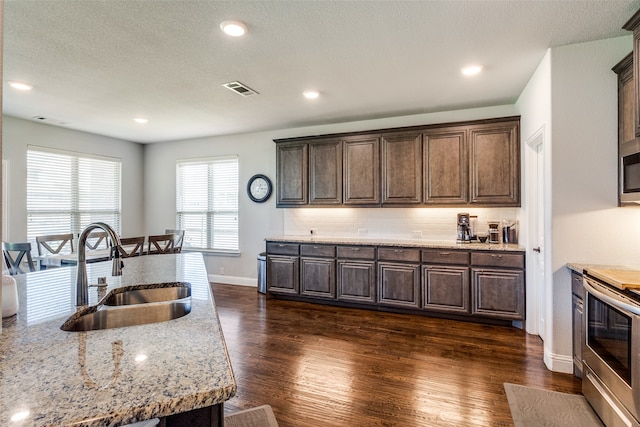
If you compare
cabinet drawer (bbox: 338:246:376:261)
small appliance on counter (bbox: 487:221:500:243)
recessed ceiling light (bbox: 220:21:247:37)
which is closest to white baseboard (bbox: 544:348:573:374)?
small appliance on counter (bbox: 487:221:500:243)

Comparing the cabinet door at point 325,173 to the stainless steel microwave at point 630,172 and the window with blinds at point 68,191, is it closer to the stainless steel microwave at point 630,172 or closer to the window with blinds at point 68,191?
the stainless steel microwave at point 630,172

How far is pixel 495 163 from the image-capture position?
4.06 metres

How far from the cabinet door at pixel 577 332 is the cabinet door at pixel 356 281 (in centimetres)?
218

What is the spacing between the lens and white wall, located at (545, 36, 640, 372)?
2639 millimetres

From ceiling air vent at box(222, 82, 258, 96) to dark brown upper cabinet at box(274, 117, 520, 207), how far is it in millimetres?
1397

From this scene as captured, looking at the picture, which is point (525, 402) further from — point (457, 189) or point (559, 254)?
point (457, 189)

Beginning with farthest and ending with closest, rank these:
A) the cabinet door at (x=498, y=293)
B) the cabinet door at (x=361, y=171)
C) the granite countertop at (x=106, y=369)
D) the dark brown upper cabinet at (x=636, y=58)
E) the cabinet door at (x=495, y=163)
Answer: the cabinet door at (x=361, y=171) < the cabinet door at (x=495, y=163) < the cabinet door at (x=498, y=293) < the dark brown upper cabinet at (x=636, y=58) < the granite countertop at (x=106, y=369)

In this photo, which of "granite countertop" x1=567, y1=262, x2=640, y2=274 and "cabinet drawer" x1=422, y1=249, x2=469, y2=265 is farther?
"cabinet drawer" x1=422, y1=249, x2=469, y2=265

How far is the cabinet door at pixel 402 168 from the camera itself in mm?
4438

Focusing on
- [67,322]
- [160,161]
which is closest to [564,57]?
[67,322]

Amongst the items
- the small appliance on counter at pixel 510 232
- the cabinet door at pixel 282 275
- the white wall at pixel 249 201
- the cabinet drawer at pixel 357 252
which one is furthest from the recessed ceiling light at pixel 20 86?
the small appliance on counter at pixel 510 232

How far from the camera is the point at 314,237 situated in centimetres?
520

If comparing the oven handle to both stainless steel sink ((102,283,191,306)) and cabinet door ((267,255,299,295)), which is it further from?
cabinet door ((267,255,299,295))

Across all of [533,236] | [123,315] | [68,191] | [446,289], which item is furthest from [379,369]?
[68,191]
